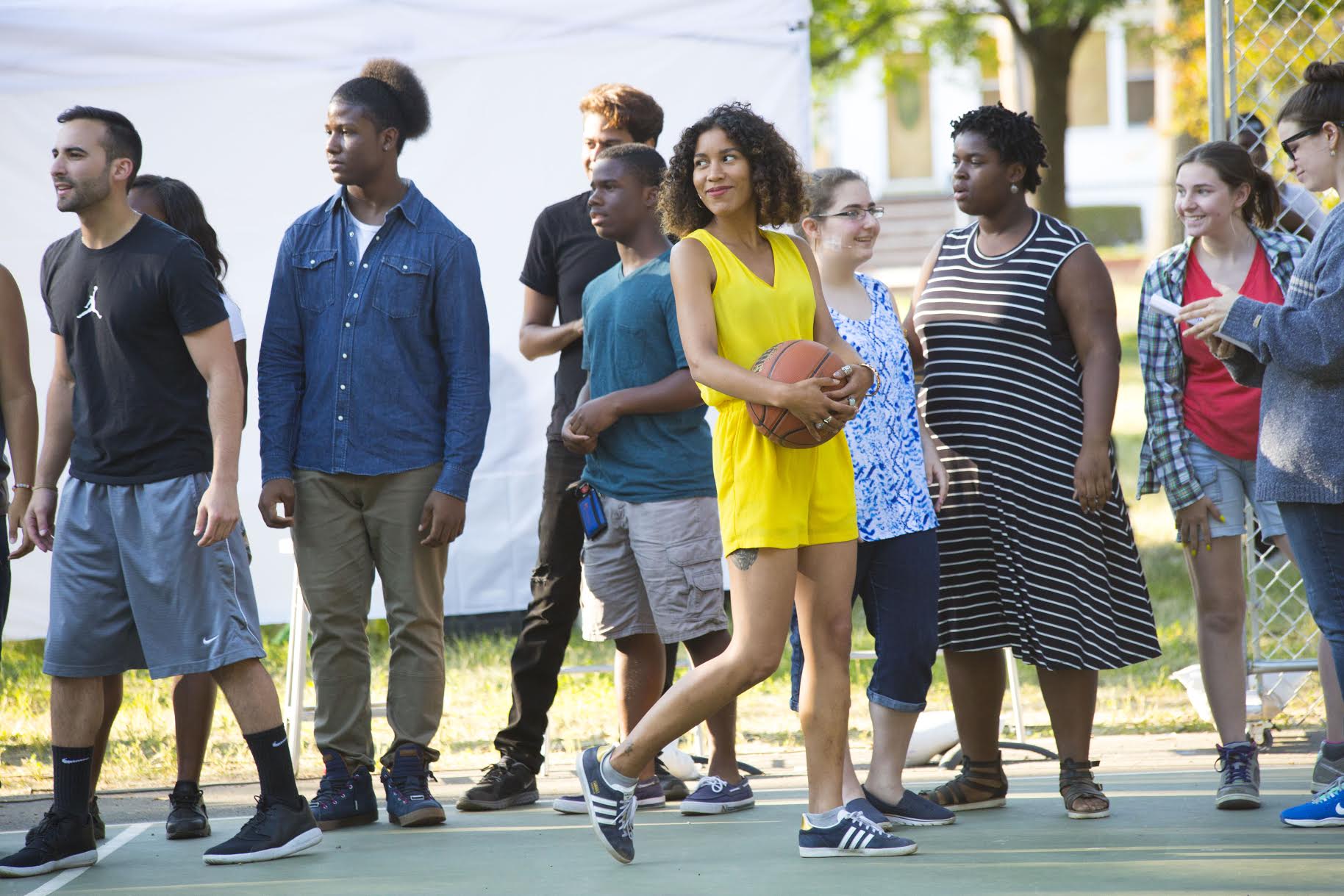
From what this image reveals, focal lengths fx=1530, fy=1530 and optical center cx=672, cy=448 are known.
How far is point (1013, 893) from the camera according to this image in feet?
12.6

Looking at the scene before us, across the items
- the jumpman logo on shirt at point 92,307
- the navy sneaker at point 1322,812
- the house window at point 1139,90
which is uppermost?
the house window at point 1139,90

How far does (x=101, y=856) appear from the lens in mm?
4605

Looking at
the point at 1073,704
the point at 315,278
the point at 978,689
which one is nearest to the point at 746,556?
the point at 978,689

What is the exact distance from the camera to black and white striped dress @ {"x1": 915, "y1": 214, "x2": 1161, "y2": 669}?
4.66 m

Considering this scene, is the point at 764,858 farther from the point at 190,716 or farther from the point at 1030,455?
the point at 190,716

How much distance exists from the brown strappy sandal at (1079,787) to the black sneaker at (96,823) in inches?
118

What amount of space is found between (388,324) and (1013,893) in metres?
2.59

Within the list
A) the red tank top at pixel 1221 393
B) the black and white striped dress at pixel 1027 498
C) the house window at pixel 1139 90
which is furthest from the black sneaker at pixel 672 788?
the house window at pixel 1139 90

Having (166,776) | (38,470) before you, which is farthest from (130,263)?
(166,776)

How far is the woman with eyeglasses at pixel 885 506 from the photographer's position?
14.9ft

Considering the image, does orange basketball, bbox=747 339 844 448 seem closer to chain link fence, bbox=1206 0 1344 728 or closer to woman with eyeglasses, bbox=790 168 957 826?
Result: woman with eyeglasses, bbox=790 168 957 826

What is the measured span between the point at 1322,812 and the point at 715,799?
182 centimetres

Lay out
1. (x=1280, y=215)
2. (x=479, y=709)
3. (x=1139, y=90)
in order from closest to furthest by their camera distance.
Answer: (x=1280, y=215), (x=479, y=709), (x=1139, y=90)

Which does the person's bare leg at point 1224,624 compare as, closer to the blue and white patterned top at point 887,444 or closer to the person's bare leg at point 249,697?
the blue and white patterned top at point 887,444
